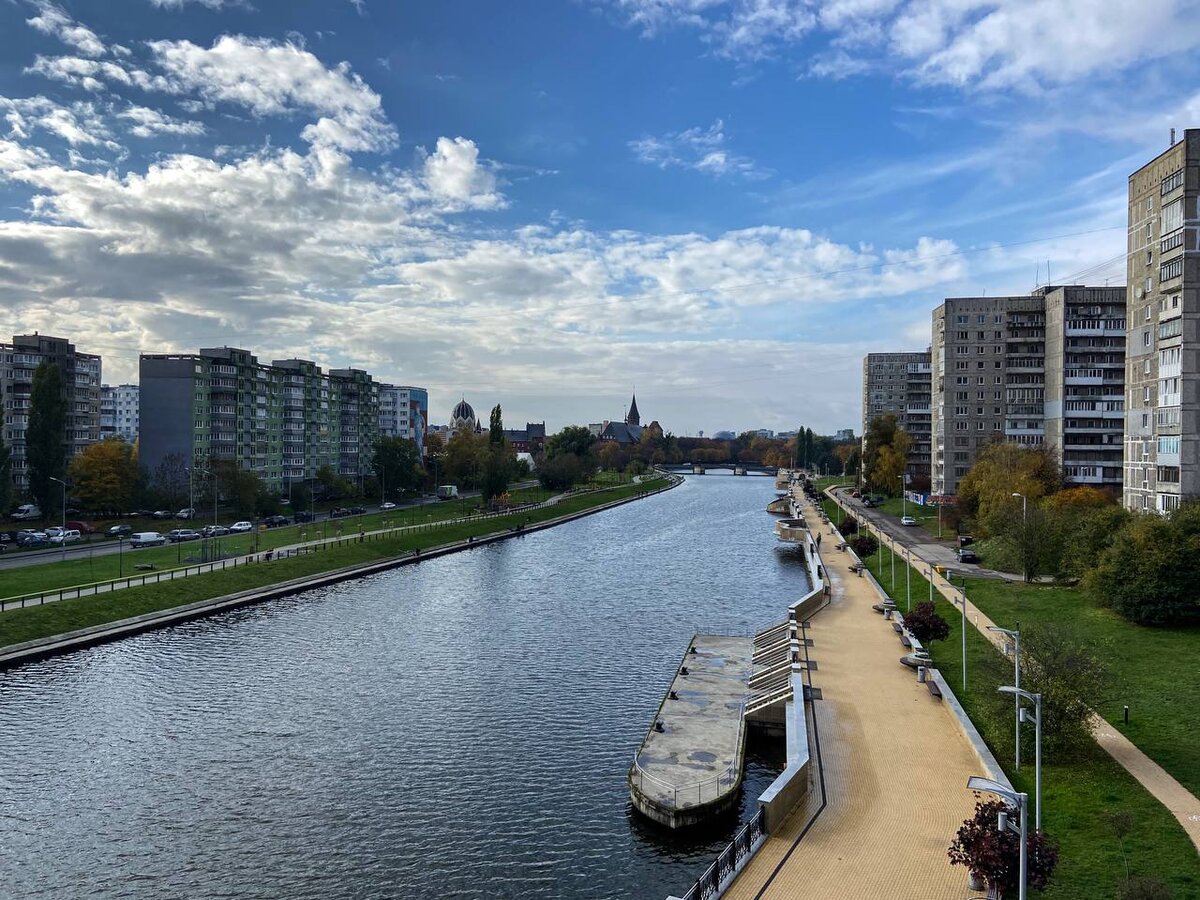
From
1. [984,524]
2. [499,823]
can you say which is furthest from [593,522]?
[499,823]

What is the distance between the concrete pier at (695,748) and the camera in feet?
87.4

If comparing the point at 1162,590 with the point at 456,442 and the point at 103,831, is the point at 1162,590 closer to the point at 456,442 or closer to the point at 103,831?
the point at 103,831

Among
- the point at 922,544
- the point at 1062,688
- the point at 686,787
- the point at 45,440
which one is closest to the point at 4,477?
the point at 45,440

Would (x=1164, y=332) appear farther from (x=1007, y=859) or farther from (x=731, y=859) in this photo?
(x=731, y=859)

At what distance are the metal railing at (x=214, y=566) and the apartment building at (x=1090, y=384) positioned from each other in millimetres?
71769

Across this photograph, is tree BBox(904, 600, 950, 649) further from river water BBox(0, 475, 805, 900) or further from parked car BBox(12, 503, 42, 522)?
parked car BBox(12, 503, 42, 522)

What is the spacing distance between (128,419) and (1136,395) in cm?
20053

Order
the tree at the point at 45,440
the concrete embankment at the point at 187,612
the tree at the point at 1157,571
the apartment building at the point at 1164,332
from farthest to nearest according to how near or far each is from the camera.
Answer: the tree at the point at 45,440
the apartment building at the point at 1164,332
the concrete embankment at the point at 187,612
the tree at the point at 1157,571

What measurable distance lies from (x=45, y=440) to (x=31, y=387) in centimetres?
1464

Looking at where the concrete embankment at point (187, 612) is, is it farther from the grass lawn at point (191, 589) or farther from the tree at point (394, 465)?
the tree at point (394, 465)

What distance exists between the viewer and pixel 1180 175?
Answer: 177 ft

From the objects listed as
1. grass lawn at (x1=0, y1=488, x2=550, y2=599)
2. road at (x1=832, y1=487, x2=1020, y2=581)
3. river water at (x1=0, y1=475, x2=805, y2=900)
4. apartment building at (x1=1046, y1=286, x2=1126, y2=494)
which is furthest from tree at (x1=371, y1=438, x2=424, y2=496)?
apartment building at (x1=1046, y1=286, x2=1126, y2=494)

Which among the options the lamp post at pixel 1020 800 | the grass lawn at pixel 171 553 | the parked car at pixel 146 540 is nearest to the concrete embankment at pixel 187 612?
the grass lawn at pixel 171 553

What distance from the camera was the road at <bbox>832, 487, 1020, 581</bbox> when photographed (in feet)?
216
